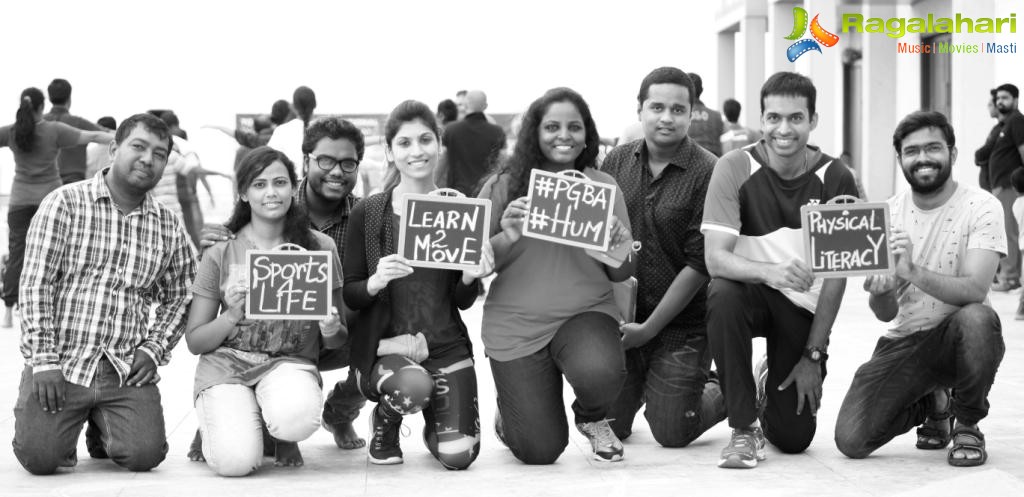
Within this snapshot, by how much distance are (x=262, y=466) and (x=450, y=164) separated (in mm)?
→ 6437

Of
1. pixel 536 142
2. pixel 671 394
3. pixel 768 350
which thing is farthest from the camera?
pixel 671 394

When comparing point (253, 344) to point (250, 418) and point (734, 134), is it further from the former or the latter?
point (734, 134)

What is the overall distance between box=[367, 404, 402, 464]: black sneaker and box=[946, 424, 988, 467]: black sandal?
1927 millimetres

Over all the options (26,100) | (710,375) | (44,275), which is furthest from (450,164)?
(44,275)

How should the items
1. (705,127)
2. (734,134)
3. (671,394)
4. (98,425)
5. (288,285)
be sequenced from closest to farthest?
(288,285) < (98,425) < (671,394) < (705,127) < (734,134)

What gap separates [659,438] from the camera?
4910mm

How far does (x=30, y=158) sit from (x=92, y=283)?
5.05 meters

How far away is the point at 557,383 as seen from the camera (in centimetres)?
464

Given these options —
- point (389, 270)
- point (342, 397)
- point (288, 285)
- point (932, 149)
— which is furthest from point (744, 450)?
point (288, 285)

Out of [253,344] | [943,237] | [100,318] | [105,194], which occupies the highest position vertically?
[105,194]

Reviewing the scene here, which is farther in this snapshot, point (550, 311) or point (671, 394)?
point (671, 394)

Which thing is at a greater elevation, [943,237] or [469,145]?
[469,145]

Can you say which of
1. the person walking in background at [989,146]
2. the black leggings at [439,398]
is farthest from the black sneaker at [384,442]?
the person walking in background at [989,146]

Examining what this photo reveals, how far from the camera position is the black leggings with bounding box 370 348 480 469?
4.44m
